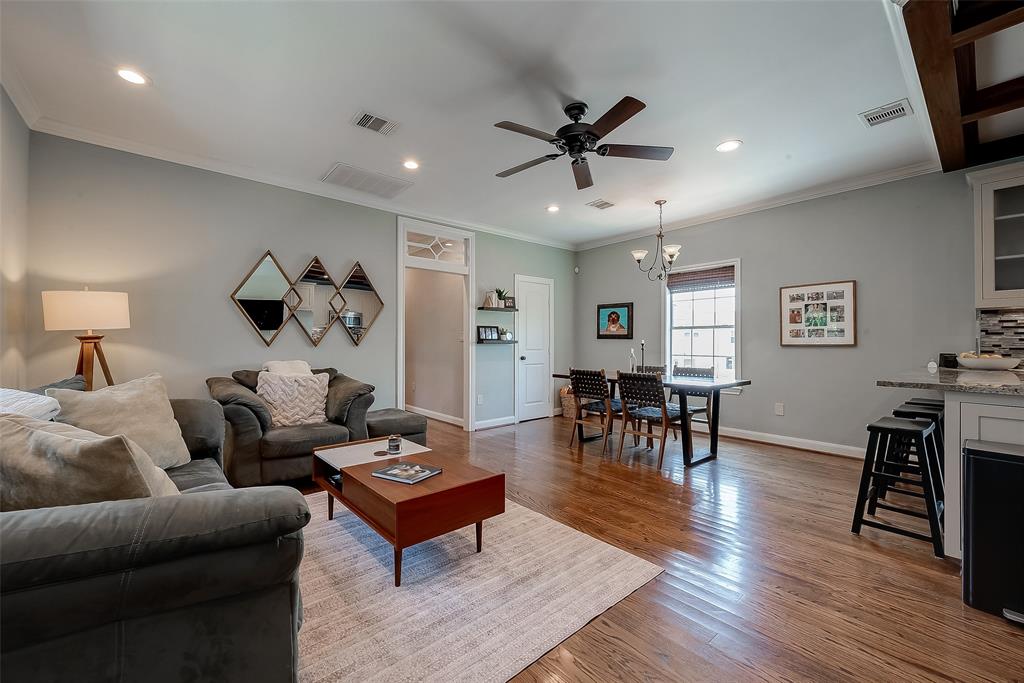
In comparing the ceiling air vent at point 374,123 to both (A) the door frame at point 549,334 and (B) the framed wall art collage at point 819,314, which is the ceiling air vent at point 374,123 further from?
(B) the framed wall art collage at point 819,314

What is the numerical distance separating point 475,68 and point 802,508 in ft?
11.7

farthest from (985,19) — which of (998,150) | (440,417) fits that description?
(440,417)

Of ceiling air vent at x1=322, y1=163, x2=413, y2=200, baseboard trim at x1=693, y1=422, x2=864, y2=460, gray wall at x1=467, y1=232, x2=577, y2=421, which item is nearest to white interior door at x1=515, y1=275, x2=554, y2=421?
gray wall at x1=467, y1=232, x2=577, y2=421

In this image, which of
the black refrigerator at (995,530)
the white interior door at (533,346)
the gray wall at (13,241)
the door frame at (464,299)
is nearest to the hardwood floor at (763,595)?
the black refrigerator at (995,530)

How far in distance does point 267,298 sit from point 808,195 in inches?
220

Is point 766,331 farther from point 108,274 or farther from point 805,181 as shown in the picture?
point 108,274

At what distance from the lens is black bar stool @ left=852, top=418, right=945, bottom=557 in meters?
2.26

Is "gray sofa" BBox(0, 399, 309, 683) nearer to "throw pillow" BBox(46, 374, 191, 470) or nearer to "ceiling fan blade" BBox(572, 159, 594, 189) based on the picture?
"throw pillow" BBox(46, 374, 191, 470)

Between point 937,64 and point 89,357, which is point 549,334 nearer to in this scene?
point 937,64

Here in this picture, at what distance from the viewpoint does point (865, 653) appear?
5.15ft

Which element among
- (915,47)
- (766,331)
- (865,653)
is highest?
A: (915,47)

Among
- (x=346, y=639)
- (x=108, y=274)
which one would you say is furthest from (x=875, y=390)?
(x=108, y=274)

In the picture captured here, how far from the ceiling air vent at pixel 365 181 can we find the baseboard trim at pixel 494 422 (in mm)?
3052

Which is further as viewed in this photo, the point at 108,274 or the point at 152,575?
the point at 108,274
